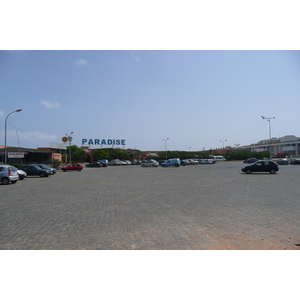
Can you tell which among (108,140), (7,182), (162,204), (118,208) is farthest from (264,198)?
(108,140)

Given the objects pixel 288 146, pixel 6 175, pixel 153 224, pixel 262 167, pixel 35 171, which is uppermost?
pixel 288 146

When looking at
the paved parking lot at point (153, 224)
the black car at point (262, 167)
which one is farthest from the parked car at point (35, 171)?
the black car at point (262, 167)

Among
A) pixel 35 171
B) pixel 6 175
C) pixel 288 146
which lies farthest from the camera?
pixel 288 146

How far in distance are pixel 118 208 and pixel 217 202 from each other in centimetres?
420

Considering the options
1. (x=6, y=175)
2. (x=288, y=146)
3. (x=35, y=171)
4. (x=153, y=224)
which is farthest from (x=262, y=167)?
(x=288, y=146)

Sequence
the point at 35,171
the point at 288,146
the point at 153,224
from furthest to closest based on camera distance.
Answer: the point at 288,146 → the point at 35,171 → the point at 153,224

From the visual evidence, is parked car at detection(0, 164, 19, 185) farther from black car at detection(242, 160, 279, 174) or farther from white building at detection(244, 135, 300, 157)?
white building at detection(244, 135, 300, 157)

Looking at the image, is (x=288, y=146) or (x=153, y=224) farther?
(x=288, y=146)

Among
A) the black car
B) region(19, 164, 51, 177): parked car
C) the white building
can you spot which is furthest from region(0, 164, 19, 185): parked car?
the white building

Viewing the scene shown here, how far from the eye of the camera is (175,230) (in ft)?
25.2

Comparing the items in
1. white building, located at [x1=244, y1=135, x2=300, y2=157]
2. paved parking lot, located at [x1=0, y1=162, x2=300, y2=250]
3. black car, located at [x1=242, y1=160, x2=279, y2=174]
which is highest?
white building, located at [x1=244, y1=135, x2=300, y2=157]

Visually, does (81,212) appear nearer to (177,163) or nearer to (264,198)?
(264,198)

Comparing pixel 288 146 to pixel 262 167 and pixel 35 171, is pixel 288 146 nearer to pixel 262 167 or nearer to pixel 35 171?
pixel 262 167

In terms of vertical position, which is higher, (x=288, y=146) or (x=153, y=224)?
(x=288, y=146)
